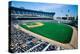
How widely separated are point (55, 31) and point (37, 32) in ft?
0.66

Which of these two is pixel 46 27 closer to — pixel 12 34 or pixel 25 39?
pixel 25 39

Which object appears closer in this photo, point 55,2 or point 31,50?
point 31,50

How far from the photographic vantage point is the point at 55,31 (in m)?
1.66

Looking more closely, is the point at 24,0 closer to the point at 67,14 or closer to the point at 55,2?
the point at 55,2

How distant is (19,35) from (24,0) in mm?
360

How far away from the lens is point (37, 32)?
159 cm

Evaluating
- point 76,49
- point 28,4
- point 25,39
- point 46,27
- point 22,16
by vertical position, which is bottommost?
point 76,49

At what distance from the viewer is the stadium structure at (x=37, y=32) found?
1.51 m

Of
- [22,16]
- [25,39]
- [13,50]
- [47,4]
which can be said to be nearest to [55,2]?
[47,4]

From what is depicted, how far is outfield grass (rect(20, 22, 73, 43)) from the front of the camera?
161cm

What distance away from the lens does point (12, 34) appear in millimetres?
Answer: 1505

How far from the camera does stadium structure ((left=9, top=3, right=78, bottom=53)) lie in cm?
151

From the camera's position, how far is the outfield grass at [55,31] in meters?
1.61

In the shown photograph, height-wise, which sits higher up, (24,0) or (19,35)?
(24,0)
